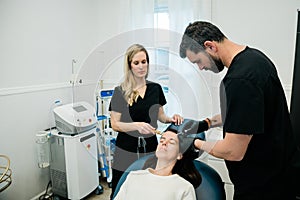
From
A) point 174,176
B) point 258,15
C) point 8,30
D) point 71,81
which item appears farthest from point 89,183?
point 258,15

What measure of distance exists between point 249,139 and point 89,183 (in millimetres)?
1686

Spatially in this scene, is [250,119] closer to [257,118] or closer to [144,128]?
[257,118]

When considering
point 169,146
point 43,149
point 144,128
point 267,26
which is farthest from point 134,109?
point 267,26

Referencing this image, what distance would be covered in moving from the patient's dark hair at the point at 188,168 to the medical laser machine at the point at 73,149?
95 centimetres

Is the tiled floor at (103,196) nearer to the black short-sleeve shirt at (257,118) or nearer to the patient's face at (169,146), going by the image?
the patient's face at (169,146)

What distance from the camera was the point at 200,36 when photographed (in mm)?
960

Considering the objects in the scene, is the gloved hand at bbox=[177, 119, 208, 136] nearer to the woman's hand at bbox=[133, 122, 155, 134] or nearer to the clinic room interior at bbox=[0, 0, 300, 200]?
the woman's hand at bbox=[133, 122, 155, 134]

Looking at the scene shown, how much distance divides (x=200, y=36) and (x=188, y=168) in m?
0.65

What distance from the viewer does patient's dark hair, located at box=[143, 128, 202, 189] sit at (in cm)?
113

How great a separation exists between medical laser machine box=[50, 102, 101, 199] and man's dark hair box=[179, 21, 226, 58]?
1.22 m

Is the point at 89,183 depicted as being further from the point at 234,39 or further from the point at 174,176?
the point at 234,39

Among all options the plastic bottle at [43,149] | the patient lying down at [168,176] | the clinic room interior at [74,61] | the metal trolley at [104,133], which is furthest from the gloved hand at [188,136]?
the plastic bottle at [43,149]

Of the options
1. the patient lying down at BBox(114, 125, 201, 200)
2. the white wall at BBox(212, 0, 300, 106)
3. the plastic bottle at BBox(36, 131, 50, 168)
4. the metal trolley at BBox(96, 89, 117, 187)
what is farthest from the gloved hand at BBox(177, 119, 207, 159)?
the plastic bottle at BBox(36, 131, 50, 168)

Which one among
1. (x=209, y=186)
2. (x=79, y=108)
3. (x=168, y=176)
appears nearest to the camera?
(x=209, y=186)
